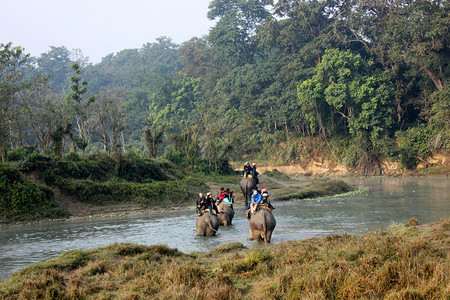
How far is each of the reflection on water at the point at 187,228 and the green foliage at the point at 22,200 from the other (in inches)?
42.5

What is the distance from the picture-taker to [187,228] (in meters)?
18.4

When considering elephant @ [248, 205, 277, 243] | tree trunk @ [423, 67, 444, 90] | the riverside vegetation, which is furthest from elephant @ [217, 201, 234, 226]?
tree trunk @ [423, 67, 444, 90]

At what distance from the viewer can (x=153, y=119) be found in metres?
74.3

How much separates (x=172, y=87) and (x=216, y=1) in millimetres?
15987

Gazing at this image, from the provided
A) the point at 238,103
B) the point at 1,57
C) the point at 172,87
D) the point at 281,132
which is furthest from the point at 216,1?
the point at 1,57

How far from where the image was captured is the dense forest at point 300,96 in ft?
131

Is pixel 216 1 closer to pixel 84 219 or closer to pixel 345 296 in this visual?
pixel 84 219

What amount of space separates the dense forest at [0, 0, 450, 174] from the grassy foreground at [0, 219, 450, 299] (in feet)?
Result: 68.7

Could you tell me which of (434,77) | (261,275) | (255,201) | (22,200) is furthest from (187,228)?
(434,77)

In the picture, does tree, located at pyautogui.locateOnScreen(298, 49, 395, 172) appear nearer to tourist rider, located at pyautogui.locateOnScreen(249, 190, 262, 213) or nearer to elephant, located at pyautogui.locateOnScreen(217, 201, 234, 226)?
elephant, located at pyautogui.locateOnScreen(217, 201, 234, 226)

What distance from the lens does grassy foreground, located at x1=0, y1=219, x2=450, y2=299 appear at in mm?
Result: 7516

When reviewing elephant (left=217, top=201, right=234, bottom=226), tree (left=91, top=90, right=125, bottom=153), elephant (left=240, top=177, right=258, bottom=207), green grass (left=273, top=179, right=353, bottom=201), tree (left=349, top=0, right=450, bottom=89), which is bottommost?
green grass (left=273, top=179, right=353, bottom=201)

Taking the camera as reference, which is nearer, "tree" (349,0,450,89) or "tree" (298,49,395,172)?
"tree" (349,0,450,89)

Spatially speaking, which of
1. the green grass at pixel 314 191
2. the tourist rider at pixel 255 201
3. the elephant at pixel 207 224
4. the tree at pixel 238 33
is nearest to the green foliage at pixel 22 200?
the elephant at pixel 207 224
